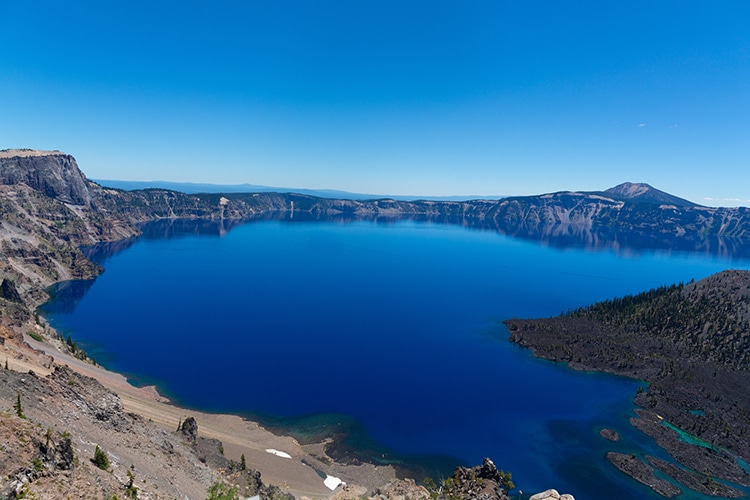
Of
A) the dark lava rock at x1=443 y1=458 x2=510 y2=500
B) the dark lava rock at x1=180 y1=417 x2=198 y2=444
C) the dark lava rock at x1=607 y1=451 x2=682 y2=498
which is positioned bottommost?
the dark lava rock at x1=607 y1=451 x2=682 y2=498

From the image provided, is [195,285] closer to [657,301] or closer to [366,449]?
[366,449]

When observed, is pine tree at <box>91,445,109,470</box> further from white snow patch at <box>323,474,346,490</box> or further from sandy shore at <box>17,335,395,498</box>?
white snow patch at <box>323,474,346,490</box>

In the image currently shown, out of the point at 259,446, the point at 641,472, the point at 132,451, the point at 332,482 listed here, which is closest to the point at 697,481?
the point at 641,472

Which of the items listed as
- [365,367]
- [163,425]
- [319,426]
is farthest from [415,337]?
[163,425]

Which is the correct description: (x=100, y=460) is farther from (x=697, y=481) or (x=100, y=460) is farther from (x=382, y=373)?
(x=697, y=481)

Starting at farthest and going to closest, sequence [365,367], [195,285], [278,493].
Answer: [195,285]
[365,367]
[278,493]

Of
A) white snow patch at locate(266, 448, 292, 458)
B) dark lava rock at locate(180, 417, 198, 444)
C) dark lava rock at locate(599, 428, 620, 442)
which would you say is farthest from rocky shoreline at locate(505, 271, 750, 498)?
dark lava rock at locate(180, 417, 198, 444)

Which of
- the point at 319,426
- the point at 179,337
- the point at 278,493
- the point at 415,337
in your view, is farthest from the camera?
the point at 415,337

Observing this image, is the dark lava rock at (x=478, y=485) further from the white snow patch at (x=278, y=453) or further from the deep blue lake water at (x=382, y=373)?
the white snow patch at (x=278, y=453)

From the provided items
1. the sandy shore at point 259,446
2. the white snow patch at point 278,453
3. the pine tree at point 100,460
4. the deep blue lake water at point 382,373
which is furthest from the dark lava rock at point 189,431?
the pine tree at point 100,460
